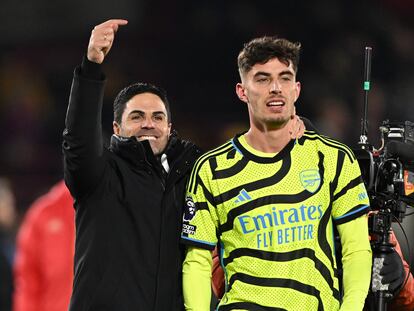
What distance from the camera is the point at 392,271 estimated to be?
11.1 ft

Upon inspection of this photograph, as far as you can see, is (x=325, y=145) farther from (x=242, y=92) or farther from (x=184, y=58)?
(x=184, y=58)

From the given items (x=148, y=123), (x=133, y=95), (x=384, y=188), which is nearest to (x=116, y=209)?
(x=148, y=123)

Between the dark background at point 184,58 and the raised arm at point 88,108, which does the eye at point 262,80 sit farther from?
the dark background at point 184,58

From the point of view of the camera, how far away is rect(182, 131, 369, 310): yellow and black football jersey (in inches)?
123

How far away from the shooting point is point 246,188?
3229 millimetres

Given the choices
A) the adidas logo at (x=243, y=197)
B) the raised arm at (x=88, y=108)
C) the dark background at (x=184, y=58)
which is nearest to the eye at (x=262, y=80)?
the adidas logo at (x=243, y=197)

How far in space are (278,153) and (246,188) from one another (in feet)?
0.57

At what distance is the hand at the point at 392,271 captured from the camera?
336 cm

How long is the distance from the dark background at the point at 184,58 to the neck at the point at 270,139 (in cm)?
416

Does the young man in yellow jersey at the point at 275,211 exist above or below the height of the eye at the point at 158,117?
below

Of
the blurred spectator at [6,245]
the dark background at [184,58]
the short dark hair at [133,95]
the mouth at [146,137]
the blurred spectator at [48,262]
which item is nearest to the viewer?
the mouth at [146,137]

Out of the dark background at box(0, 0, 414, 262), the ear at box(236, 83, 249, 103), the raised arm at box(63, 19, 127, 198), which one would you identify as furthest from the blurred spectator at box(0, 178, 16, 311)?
the ear at box(236, 83, 249, 103)

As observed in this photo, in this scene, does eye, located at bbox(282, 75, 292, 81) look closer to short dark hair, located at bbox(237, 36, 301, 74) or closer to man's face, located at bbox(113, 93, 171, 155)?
short dark hair, located at bbox(237, 36, 301, 74)

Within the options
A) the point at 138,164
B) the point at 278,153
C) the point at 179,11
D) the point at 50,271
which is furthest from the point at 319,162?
the point at 179,11
